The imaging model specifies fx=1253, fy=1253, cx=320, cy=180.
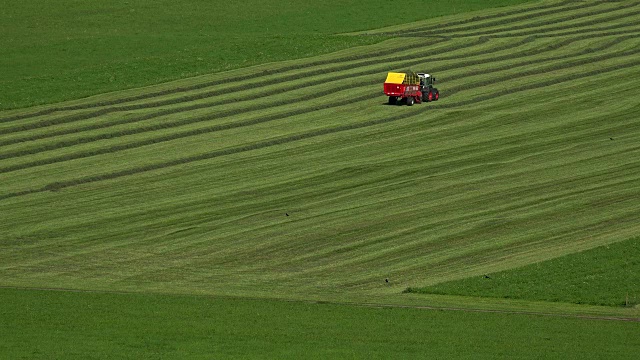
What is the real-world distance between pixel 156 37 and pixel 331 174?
29686 millimetres

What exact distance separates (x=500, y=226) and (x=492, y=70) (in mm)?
26990

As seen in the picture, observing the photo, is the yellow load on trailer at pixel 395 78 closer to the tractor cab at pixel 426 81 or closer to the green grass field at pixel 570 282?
the tractor cab at pixel 426 81

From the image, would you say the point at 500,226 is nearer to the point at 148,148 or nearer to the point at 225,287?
the point at 225,287

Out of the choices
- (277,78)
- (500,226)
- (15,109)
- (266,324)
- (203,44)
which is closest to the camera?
(266,324)

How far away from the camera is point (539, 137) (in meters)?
61.1

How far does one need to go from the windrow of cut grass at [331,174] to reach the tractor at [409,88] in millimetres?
642

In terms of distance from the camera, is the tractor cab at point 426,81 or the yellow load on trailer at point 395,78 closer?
the yellow load on trailer at point 395,78

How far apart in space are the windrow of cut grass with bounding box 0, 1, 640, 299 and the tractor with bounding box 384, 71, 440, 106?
0.64 meters

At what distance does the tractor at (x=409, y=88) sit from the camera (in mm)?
66125

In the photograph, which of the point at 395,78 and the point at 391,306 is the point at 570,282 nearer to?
the point at 391,306

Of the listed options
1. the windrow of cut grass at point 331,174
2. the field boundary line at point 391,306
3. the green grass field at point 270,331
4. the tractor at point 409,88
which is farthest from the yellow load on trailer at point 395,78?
the green grass field at point 270,331

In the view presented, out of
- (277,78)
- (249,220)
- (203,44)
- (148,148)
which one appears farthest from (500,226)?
(203,44)

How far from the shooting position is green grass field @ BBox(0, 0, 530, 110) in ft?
234

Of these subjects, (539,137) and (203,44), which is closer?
(539,137)
